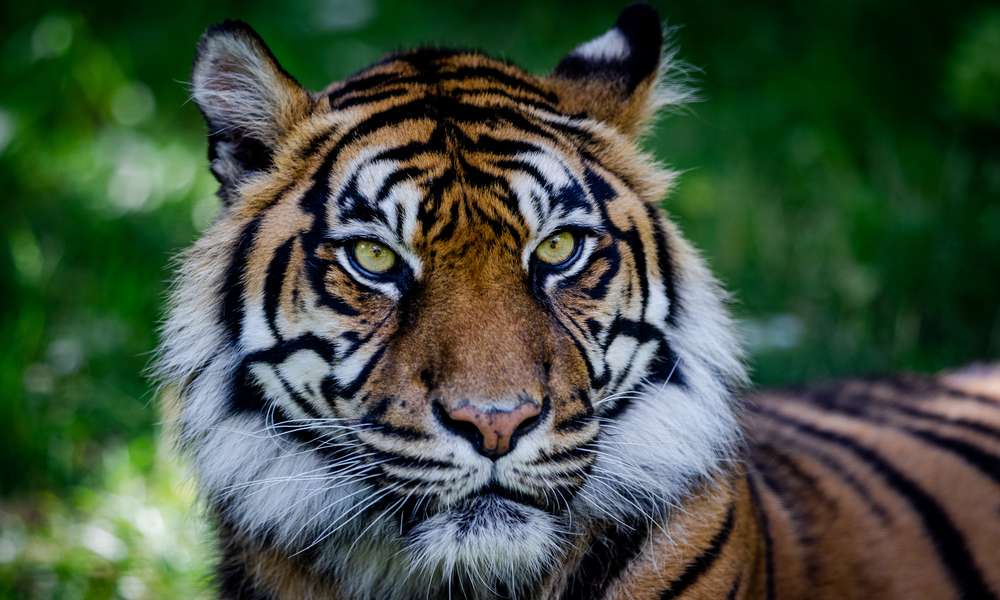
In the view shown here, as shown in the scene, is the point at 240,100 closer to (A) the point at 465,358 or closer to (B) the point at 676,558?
(A) the point at 465,358

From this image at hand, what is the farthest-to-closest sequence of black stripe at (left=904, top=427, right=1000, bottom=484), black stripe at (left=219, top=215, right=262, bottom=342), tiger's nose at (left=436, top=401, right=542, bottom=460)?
black stripe at (left=904, top=427, right=1000, bottom=484) → black stripe at (left=219, top=215, right=262, bottom=342) → tiger's nose at (left=436, top=401, right=542, bottom=460)

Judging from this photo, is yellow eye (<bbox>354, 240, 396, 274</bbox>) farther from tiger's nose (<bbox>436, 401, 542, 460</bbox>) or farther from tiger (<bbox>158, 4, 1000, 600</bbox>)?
tiger's nose (<bbox>436, 401, 542, 460</bbox>)

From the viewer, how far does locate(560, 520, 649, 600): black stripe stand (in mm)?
2117

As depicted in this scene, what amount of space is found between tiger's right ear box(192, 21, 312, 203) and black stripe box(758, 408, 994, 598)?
1.62m

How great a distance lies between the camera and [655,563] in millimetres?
2115

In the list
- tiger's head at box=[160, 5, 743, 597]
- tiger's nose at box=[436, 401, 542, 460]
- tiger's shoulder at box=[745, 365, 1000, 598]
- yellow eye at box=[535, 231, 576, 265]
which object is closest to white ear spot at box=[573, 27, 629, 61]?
tiger's head at box=[160, 5, 743, 597]

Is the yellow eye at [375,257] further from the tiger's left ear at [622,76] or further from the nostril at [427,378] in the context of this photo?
the tiger's left ear at [622,76]

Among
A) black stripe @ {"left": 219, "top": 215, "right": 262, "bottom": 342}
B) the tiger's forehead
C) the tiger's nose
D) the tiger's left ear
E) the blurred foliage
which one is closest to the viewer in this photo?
the tiger's nose

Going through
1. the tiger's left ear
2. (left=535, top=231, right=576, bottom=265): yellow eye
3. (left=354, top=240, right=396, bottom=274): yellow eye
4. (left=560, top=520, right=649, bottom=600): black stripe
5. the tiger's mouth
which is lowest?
(left=560, top=520, right=649, bottom=600): black stripe

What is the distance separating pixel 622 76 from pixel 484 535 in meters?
1.11

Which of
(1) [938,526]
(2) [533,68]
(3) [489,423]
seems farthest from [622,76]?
(2) [533,68]

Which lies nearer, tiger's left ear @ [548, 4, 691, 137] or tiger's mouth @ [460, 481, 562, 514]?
tiger's mouth @ [460, 481, 562, 514]

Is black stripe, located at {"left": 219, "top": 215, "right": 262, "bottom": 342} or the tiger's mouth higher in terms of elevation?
black stripe, located at {"left": 219, "top": 215, "right": 262, "bottom": 342}

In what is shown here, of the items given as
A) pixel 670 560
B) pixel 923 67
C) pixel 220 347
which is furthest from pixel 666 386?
pixel 923 67
